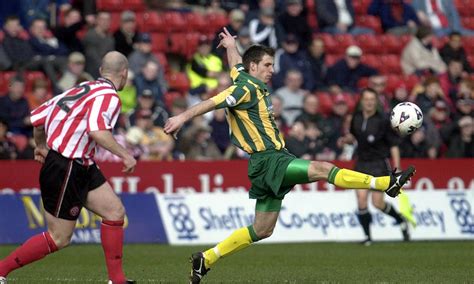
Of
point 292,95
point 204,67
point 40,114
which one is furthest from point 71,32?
point 40,114

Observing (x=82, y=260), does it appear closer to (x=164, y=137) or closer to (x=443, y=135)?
(x=164, y=137)

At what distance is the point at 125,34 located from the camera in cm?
2080

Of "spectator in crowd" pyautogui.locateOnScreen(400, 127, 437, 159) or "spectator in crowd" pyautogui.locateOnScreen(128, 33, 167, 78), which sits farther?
"spectator in crowd" pyautogui.locateOnScreen(128, 33, 167, 78)

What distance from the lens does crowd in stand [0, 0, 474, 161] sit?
63.8 ft

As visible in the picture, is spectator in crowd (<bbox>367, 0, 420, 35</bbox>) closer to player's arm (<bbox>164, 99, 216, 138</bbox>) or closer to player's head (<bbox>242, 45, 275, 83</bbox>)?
player's head (<bbox>242, 45, 275, 83</bbox>)

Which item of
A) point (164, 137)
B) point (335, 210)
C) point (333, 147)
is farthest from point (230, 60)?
point (333, 147)

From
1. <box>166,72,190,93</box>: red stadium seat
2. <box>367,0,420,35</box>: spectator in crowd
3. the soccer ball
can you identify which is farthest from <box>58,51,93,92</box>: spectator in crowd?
the soccer ball

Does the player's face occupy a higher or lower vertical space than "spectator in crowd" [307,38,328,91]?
higher

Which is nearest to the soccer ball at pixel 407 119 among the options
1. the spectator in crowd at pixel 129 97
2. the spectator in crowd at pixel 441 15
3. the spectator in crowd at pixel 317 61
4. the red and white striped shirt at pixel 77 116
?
the red and white striped shirt at pixel 77 116

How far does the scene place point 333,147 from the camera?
20531 mm

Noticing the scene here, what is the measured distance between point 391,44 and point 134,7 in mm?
5774

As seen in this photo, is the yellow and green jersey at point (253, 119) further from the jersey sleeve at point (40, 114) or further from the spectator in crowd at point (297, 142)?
the spectator in crowd at point (297, 142)

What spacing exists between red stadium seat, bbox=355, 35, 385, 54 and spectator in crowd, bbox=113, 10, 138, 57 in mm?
5624

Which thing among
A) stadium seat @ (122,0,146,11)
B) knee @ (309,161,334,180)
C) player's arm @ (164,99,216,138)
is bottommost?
knee @ (309,161,334,180)
